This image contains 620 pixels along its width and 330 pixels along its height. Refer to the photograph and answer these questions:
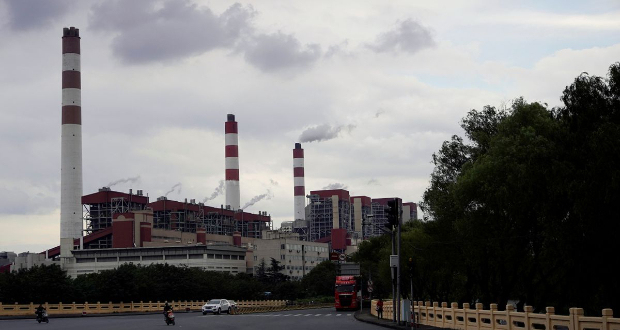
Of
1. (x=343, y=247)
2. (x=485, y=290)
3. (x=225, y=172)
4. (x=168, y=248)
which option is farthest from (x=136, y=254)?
(x=485, y=290)

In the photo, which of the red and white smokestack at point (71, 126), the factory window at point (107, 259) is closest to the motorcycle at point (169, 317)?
the red and white smokestack at point (71, 126)

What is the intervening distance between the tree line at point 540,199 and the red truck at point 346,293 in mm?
22473

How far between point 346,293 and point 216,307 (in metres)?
16.4

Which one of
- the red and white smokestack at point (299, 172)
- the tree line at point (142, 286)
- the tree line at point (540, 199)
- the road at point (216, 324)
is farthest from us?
the red and white smokestack at point (299, 172)

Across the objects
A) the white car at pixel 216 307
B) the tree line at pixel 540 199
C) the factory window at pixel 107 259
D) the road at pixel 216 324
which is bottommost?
the white car at pixel 216 307

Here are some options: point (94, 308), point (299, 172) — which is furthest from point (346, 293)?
point (299, 172)

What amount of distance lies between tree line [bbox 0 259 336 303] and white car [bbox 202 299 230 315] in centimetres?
1661

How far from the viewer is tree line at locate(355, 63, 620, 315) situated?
92.6 feet

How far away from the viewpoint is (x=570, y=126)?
98.0ft

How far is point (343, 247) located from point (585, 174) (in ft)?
552

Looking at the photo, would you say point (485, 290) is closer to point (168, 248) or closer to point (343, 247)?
point (168, 248)

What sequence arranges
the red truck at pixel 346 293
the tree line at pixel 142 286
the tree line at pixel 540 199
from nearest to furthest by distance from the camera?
the tree line at pixel 540 199, the tree line at pixel 142 286, the red truck at pixel 346 293

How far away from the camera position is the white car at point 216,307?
74812 mm

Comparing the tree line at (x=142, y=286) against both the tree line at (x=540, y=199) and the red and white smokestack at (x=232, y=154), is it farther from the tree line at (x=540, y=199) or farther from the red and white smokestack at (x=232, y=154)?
the tree line at (x=540, y=199)
